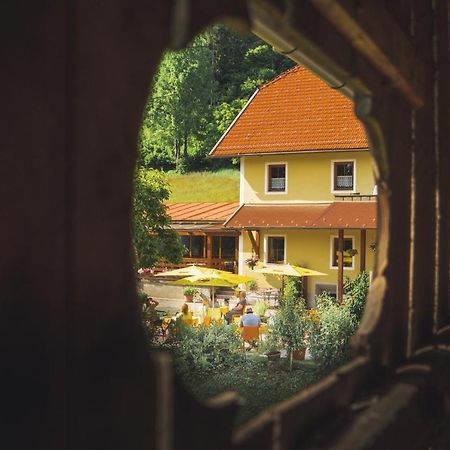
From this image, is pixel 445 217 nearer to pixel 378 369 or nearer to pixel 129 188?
pixel 378 369

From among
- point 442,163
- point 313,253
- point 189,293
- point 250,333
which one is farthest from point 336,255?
point 442,163

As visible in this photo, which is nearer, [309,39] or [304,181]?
[309,39]

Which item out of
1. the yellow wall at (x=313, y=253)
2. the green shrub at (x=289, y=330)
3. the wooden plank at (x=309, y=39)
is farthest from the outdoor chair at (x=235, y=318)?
the wooden plank at (x=309, y=39)

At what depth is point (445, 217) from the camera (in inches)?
129

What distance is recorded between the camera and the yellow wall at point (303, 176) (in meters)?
20.0

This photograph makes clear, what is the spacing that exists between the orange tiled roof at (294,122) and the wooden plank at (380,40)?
16.9 m

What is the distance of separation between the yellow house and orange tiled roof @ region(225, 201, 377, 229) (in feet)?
0.09

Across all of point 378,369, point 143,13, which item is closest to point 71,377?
point 143,13

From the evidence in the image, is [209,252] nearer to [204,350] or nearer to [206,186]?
[204,350]

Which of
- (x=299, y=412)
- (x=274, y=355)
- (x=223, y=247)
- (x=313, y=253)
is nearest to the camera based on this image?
(x=299, y=412)

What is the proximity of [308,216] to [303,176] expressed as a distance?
1234mm

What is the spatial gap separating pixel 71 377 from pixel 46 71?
40 centimetres

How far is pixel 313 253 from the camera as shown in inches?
828

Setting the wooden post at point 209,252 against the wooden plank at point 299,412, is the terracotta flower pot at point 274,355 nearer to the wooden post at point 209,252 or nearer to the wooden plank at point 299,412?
the wooden plank at point 299,412
